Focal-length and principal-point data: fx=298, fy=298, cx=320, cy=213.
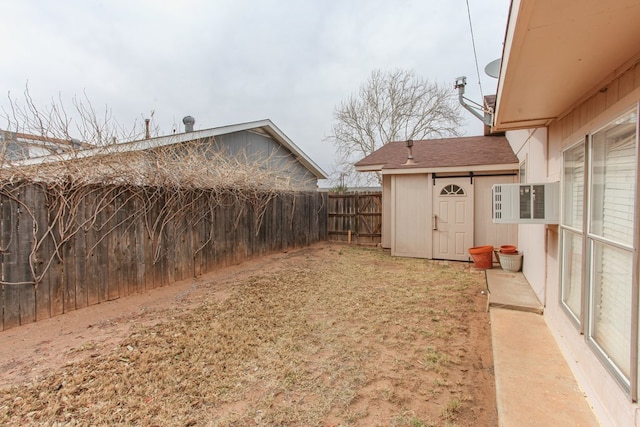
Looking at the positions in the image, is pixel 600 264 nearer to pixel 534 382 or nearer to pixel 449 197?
pixel 534 382

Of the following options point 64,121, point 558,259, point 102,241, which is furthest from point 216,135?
point 558,259

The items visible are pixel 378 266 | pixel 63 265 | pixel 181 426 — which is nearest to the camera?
pixel 181 426

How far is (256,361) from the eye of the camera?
2777 millimetres

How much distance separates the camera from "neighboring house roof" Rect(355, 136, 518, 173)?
7039 mm

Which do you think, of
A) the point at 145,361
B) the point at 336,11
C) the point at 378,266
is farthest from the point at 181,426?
the point at 336,11

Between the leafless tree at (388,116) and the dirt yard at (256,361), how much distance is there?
15.5 meters

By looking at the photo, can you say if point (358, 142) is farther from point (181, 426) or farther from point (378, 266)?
point (181, 426)

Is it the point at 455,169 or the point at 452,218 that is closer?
the point at 455,169

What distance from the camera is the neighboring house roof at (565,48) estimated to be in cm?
138

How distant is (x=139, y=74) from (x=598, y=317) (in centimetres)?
1095

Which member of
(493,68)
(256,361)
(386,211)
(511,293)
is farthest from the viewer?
(386,211)

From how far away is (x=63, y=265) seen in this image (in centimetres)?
367

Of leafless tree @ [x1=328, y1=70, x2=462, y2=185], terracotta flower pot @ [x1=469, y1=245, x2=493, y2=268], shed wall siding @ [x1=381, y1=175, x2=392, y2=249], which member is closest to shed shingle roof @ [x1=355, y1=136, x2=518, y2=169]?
shed wall siding @ [x1=381, y1=175, x2=392, y2=249]

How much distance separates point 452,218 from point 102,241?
7.10 metres
